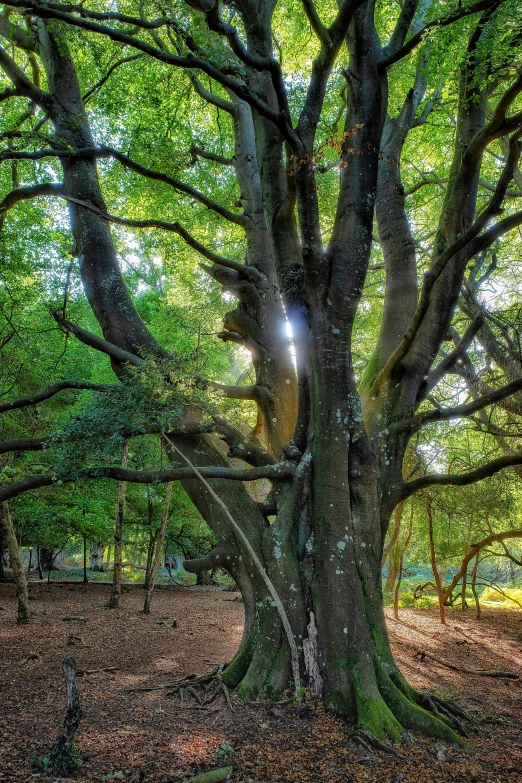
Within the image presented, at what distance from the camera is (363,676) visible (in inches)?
173

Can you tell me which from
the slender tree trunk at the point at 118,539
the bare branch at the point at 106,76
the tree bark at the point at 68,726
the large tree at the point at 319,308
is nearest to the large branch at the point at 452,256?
the large tree at the point at 319,308

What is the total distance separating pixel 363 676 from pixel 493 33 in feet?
19.5

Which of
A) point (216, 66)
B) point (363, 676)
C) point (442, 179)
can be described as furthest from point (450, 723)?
point (442, 179)

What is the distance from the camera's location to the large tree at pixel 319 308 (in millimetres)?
4484

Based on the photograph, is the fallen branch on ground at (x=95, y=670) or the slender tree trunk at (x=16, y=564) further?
the slender tree trunk at (x=16, y=564)

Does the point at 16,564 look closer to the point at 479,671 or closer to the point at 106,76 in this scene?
the point at 479,671

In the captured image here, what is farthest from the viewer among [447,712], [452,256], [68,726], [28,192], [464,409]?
[28,192]

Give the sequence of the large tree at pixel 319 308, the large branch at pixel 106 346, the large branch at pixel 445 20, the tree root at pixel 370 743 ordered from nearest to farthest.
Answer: the tree root at pixel 370 743, the large branch at pixel 445 20, the large tree at pixel 319 308, the large branch at pixel 106 346

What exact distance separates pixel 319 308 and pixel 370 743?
399 centimetres

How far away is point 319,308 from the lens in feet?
17.3

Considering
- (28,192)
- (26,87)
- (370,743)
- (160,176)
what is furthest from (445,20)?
(370,743)

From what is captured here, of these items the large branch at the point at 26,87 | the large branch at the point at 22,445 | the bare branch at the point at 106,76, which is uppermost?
the bare branch at the point at 106,76

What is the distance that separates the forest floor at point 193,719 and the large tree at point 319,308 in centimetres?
41

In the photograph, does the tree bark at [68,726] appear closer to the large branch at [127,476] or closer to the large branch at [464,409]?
the large branch at [127,476]
